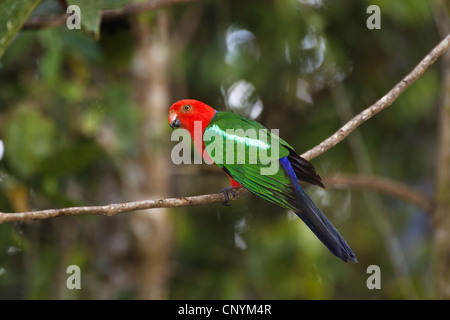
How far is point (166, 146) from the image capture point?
548 cm

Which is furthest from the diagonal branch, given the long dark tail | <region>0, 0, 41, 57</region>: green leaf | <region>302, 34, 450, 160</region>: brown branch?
<region>0, 0, 41, 57</region>: green leaf

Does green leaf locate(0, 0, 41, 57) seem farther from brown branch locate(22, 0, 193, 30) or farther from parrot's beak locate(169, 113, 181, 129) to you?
parrot's beak locate(169, 113, 181, 129)

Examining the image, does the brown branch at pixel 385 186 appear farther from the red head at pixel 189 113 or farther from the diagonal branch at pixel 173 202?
the diagonal branch at pixel 173 202

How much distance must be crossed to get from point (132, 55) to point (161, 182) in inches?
46.6

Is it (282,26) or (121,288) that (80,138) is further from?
(282,26)

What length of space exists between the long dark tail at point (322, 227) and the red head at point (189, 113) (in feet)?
2.82

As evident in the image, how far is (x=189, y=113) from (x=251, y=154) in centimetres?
59

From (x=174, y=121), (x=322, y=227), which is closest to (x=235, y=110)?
(x=174, y=121)

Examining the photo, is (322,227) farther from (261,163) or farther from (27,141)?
(27,141)

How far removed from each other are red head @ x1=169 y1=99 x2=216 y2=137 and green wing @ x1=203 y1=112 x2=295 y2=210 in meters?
0.16

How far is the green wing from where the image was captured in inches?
108
